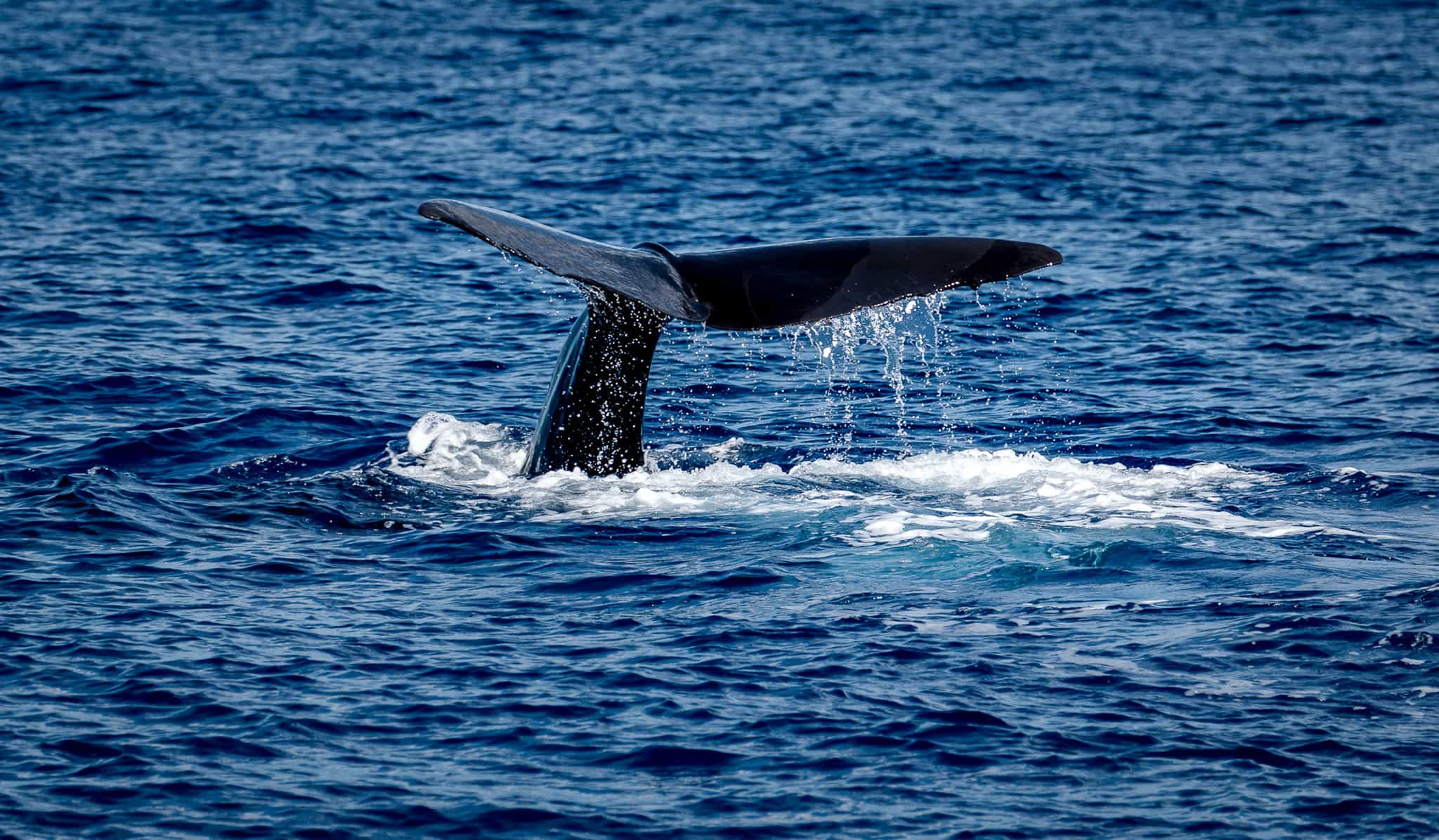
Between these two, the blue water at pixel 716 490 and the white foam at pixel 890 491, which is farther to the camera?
the white foam at pixel 890 491

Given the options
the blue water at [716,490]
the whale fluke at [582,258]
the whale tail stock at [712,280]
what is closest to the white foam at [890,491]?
the blue water at [716,490]

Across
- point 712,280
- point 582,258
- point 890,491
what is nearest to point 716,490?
point 890,491

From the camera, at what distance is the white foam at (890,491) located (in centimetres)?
1120

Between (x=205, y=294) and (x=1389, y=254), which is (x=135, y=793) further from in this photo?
(x=1389, y=254)

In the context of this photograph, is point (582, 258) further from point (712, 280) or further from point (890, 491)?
point (890, 491)

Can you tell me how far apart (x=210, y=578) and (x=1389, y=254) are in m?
15.4

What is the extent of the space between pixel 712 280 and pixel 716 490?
7.55ft

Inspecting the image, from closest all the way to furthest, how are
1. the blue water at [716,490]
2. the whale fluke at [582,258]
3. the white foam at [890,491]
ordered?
1. the blue water at [716,490]
2. the whale fluke at [582,258]
3. the white foam at [890,491]

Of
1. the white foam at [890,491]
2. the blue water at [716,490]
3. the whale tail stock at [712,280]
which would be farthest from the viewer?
→ the white foam at [890,491]

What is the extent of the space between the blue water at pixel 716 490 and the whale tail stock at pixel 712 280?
0.48 m

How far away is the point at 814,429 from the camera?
14.2 m

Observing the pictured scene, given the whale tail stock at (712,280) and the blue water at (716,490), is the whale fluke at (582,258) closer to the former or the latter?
the whale tail stock at (712,280)

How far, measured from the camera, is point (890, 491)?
39.7 feet

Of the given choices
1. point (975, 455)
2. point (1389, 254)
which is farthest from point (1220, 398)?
point (1389, 254)
